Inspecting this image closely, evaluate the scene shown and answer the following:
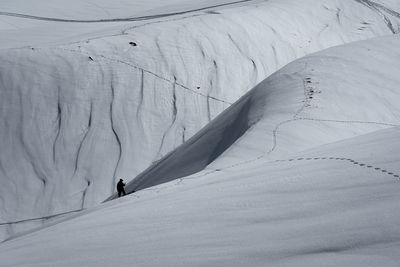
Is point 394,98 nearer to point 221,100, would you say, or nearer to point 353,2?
point 221,100

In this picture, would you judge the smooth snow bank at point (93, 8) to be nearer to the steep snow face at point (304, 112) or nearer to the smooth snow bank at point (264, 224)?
the steep snow face at point (304, 112)

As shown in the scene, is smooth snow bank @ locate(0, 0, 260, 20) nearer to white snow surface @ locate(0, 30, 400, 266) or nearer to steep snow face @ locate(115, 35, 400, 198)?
steep snow face @ locate(115, 35, 400, 198)

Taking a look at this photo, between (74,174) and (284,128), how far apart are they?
6.00 meters

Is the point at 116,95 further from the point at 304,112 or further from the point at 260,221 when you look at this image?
the point at 260,221

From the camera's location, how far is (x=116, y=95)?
1419 cm

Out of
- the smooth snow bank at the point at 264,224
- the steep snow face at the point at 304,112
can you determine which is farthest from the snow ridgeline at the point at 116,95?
the smooth snow bank at the point at 264,224

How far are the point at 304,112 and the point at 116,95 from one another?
6348mm

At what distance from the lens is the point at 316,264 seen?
2.97 meters

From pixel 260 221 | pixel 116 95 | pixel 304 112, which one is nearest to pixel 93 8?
pixel 116 95

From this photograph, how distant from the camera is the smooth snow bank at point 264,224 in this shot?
311 centimetres

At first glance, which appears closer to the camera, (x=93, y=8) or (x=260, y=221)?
(x=260, y=221)

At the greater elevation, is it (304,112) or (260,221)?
(304,112)

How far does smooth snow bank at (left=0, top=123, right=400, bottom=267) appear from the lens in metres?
3.11

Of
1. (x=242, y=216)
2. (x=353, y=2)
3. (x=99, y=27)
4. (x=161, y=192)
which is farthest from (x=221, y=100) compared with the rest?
(x=242, y=216)
